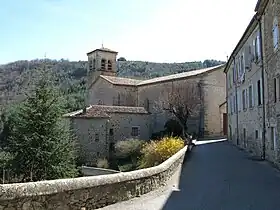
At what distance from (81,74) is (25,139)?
247 ft

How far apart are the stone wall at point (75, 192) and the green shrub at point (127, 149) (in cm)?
2443

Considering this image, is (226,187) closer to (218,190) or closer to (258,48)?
(218,190)

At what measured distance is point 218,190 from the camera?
403 inches

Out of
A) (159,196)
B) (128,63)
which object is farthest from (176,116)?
(128,63)

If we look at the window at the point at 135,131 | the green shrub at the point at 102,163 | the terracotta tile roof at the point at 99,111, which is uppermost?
the terracotta tile roof at the point at 99,111

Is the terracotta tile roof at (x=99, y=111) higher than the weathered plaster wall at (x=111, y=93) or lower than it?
lower

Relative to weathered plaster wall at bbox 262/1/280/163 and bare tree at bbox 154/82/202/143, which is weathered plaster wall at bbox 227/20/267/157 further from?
bare tree at bbox 154/82/202/143

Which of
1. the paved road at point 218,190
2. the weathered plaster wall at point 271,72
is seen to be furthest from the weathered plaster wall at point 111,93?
the weathered plaster wall at point 271,72

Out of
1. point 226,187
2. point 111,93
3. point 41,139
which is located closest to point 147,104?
point 111,93

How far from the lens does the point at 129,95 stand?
49.2 meters

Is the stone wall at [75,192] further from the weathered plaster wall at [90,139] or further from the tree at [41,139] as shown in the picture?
the weathered plaster wall at [90,139]

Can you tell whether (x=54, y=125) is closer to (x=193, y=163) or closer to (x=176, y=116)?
(x=193, y=163)

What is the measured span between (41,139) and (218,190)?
11.9 metres

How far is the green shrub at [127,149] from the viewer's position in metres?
33.3
